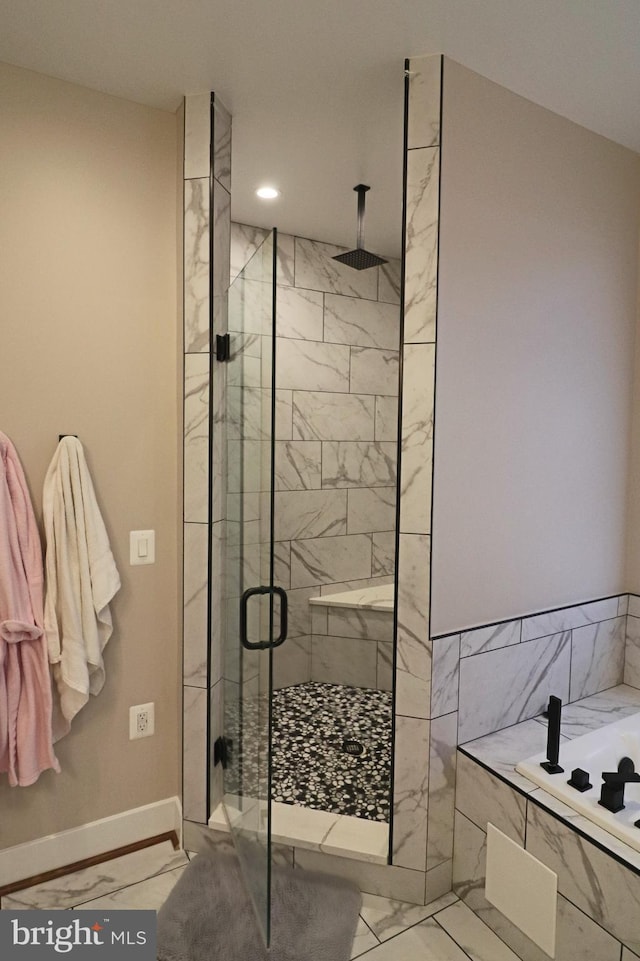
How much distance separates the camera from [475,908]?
1.88 metres

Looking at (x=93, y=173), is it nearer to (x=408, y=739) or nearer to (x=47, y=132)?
(x=47, y=132)

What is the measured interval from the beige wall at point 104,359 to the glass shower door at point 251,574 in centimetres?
28

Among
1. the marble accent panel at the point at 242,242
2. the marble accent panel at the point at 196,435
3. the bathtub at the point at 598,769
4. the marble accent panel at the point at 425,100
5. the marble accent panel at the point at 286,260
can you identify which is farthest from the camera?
the marble accent panel at the point at 286,260

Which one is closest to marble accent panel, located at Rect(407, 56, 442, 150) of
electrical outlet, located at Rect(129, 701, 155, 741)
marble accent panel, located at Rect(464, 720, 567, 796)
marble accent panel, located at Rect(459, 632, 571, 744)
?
marble accent panel, located at Rect(459, 632, 571, 744)

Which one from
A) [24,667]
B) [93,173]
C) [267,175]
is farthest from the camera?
[267,175]

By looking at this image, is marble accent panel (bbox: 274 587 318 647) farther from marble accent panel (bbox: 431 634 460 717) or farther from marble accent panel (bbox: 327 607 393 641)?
marble accent panel (bbox: 431 634 460 717)

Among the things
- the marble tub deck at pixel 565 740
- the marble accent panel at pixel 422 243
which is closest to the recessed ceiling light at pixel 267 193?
the marble accent panel at pixel 422 243

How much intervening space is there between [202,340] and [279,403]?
4.54 ft

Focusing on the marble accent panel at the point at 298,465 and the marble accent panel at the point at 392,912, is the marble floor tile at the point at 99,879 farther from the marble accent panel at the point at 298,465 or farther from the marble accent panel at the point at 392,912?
the marble accent panel at the point at 298,465

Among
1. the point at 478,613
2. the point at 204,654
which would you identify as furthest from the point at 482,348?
the point at 204,654

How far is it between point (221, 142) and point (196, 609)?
165 cm

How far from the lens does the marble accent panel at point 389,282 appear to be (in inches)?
148

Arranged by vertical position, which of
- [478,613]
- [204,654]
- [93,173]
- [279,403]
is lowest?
[204,654]

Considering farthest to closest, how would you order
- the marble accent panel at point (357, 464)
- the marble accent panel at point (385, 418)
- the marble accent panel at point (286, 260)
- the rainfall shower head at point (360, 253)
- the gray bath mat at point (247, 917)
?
the marble accent panel at point (385, 418) < the marble accent panel at point (357, 464) < the marble accent panel at point (286, 260) < the rainfall shower head at point (360, 253) < the gray bath mat at point (247, 917)
